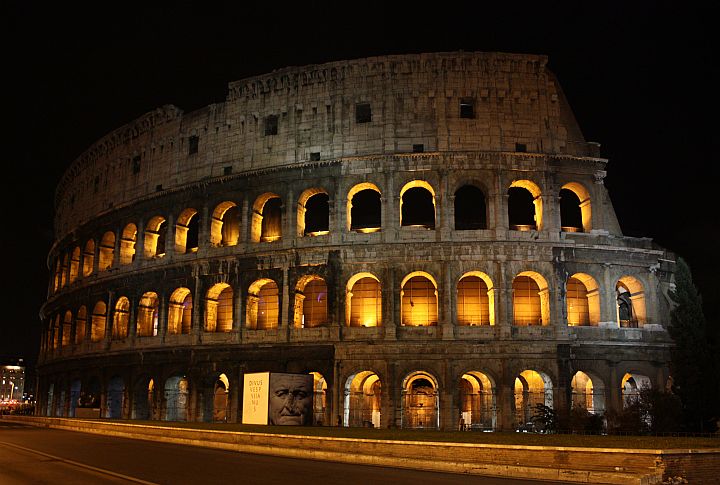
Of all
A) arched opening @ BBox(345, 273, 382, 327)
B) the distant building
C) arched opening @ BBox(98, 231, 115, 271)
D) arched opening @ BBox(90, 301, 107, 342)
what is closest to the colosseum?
arched opening @ BBox(345, 273, 382, 327)

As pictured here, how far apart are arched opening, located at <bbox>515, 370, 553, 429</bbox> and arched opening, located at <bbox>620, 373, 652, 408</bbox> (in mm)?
3344

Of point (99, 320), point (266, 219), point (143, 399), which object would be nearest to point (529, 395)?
point (266, 219)

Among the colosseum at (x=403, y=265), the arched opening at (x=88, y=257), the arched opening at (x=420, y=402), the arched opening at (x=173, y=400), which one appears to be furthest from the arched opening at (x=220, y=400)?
the arched opening at (x=88, y=257)

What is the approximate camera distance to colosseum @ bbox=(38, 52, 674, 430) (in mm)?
28812

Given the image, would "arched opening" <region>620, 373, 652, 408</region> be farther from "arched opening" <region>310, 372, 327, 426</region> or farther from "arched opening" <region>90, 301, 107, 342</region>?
"arched opening" <region>90, 301, 107, 342</region>

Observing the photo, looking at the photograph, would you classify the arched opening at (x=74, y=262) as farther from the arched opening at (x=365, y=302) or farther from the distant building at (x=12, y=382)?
the distant building at (x=12, y=382)

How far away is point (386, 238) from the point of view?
98.4 feet

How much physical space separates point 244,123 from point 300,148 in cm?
389

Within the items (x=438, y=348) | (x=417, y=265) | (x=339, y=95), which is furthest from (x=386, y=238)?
(x=339, y=95)

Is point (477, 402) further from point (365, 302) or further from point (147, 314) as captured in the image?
point (147, 314)

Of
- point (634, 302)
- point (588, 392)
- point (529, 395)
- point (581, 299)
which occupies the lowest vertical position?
point (529, 395)

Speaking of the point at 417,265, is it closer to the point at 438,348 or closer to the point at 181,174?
the point at 438,348

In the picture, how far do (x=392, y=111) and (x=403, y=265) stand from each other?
747 cm

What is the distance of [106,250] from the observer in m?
41.9
